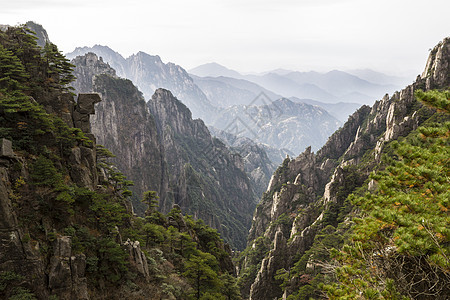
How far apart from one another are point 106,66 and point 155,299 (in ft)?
552

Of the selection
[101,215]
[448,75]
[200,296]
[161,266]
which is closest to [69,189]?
[101,215]

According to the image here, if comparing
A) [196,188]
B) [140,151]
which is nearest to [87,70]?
[140,151]

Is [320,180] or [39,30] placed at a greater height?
[39,30]

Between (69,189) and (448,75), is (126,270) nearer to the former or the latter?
(69,189)

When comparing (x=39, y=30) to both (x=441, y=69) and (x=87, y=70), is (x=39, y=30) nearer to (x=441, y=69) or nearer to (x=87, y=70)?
(x=87, y=70)

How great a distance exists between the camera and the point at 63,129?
2419 cm

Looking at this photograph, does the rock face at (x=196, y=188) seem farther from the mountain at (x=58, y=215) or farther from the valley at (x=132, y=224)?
the mountain at (x=58, y=215)

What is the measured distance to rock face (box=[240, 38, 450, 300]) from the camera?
56.8 metres

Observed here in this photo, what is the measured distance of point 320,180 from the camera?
88688 millimetres

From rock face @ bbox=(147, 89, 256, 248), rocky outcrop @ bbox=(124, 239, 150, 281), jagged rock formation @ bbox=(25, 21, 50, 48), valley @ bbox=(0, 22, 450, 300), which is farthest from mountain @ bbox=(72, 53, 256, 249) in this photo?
rocky outcrop @ bbox=(124, 239, 150, 281)

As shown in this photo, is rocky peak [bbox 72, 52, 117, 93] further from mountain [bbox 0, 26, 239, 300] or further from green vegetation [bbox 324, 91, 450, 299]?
green vegetation [bbox 324, 91, 450, 299]

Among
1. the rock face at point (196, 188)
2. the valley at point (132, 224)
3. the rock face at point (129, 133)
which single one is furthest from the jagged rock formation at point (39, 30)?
the valley at point (132, 224)

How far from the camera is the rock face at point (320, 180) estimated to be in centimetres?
5684

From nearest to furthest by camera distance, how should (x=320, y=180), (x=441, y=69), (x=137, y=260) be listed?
1. (x=137, y=260)
2. (x=441, y=69)
3. (x=320, y=180)
